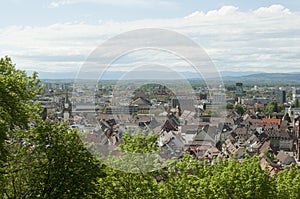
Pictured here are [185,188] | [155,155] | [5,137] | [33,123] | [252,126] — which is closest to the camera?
[5,137]

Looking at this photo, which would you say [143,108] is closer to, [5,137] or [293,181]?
[293,181]

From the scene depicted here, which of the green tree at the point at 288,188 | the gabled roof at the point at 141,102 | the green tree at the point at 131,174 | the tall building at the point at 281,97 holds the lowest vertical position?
the tall building at the point at 281,97

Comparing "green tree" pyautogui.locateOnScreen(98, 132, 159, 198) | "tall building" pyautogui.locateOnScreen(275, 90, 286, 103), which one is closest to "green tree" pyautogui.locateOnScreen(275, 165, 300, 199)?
"green tree" pyautogui.locateOnScreen(98, 132, 159, 198)

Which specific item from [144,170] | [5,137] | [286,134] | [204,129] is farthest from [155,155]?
[286,134]

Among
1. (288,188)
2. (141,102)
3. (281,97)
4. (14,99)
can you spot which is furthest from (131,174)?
(281,97)

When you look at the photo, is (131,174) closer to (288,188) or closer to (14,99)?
(14,99)

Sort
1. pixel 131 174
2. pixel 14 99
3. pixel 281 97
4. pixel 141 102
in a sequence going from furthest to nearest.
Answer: pixel 281 97 < pixel 141 102 < pixel 131 174 < pixel 14 99

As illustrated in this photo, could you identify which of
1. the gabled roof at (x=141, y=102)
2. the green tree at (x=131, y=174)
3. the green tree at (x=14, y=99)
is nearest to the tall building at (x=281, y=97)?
the gabled roof at (x=141, y=102)

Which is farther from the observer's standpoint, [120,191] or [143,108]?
[143,108]

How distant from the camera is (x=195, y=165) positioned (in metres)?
16.8

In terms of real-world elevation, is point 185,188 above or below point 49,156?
below

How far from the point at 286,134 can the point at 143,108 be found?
51.5 m

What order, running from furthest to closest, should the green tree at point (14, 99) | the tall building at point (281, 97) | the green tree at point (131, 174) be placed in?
the tall building at point (281, 97) < the green tree at point (131, 174) < the green tree at point (14, 99)

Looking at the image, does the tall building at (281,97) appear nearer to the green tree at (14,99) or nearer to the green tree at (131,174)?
the green tree at (131,174)
